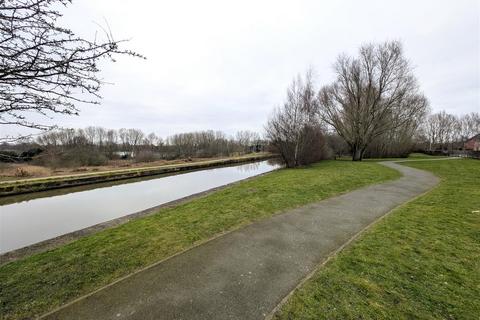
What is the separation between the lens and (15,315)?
2.59 meters

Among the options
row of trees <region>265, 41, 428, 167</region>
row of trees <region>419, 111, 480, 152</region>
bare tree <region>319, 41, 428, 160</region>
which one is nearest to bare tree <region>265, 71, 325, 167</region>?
row of trees <region>265, 41, 428, 167</region>

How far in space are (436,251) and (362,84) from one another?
26.1 metres

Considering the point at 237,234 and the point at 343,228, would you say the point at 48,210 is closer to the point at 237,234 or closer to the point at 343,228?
the point at 237,234

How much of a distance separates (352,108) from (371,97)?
2.49 meters

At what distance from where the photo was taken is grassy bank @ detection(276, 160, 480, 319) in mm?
2461

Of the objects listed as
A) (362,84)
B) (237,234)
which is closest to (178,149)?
(362,84)

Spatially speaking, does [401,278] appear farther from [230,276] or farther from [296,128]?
[296,128]

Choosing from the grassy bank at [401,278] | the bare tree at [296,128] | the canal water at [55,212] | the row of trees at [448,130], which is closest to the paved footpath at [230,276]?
the grassy bank at [401,278]

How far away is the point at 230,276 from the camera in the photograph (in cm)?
321

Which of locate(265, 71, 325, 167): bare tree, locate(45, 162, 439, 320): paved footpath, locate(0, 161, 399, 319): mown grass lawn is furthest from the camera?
locate(265, 71, 325, 167): bare tree

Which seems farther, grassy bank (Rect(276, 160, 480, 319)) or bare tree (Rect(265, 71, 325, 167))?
bare tree (Rect(265, 71, 325, 167))

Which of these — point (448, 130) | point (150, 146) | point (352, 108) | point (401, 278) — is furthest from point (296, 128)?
point (448, 130)

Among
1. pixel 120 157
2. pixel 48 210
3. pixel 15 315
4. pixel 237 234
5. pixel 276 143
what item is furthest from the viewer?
pixel 120 157

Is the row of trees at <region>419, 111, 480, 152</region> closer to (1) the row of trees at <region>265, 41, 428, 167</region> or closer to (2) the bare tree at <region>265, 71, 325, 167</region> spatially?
(1) the row of trees at <region>265, 41, 428, 167</region>
